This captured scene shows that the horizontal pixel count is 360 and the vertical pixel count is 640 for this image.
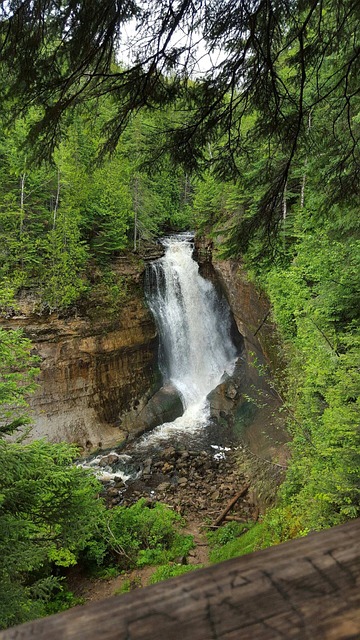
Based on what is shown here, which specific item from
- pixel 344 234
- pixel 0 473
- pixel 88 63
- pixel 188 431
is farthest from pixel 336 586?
pixel 188 431

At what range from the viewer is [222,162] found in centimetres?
428

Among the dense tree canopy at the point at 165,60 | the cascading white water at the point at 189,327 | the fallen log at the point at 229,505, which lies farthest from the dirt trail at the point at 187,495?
the dense tree canopy at the point at 165,60

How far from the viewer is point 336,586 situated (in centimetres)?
77

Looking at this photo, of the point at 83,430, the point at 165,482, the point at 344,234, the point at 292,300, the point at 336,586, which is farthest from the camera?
the point at 83,430

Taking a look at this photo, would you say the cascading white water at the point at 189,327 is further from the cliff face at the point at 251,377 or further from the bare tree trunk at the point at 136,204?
the bare tree trunk at the point at 136,204

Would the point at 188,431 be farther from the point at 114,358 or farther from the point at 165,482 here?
the point at 114,358

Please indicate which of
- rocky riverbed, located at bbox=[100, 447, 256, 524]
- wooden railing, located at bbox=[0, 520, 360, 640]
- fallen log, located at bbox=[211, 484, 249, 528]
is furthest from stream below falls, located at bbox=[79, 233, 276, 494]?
wooden railing, located at bbox=[0, 520, 360, 640]

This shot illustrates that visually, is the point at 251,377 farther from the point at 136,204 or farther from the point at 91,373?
the point at 136,204

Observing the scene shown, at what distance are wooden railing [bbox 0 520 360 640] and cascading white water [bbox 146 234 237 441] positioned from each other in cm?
1830

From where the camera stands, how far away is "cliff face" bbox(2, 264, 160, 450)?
16016 mm

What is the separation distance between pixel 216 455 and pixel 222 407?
285 centimetres

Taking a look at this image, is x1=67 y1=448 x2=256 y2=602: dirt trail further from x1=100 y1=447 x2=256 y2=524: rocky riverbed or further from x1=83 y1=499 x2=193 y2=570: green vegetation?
x1=83 y1=499 x2=193 y2=570: green vegetation

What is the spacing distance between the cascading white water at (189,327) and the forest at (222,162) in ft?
27.1

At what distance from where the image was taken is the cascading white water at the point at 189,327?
19.5 metres
